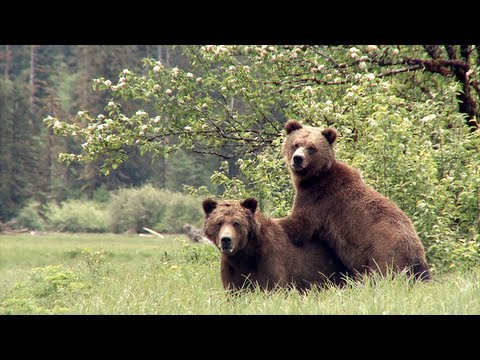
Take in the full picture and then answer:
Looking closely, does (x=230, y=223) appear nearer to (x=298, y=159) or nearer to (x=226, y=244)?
(x=226, y=244)

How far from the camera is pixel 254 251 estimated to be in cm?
749

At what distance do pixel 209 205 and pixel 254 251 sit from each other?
2.15 feet

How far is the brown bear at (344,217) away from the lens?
295 inches

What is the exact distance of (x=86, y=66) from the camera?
43.3 metres

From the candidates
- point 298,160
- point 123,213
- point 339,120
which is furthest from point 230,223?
point 123,213

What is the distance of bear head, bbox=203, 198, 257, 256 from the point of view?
278 inches

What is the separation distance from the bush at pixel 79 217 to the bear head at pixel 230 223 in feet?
99.3

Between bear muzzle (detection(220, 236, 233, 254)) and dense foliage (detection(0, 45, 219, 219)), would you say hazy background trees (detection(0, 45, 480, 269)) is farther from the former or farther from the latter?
dense foliage (detection(0, 45, 219, 219))

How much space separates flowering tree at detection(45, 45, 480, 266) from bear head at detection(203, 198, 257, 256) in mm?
2500

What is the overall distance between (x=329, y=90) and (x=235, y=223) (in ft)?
20.8

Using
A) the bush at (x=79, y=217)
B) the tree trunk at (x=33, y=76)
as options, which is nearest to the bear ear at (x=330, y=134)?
the bush at (x=79, y=217)

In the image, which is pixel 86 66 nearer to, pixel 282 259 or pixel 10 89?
pixel 10 89

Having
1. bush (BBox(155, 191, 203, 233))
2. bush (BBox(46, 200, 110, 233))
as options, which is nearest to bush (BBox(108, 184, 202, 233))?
bush (BBox(155, 191, 203, 233))
